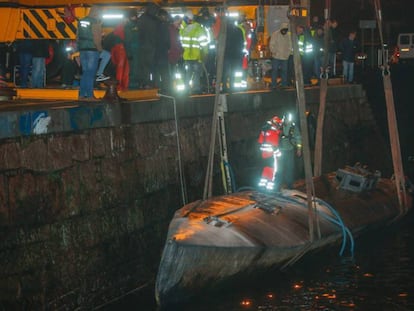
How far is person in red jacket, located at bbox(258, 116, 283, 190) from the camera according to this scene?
58.0ft

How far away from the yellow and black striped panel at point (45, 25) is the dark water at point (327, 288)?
7505mm

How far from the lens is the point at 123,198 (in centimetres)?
1388

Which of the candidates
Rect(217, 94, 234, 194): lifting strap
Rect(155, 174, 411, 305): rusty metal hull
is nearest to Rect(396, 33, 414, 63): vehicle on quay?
Rect(217, 94, 234, 194): lifting strap

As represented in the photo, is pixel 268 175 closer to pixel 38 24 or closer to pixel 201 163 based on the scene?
pixel 201 163

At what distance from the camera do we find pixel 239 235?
13.3 metres

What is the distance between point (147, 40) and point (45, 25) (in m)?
3.85

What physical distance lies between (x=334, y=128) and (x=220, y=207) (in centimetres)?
856

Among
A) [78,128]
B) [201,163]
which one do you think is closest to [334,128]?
[201,163]

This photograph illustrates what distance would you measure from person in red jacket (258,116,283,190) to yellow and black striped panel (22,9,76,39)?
4.91 m

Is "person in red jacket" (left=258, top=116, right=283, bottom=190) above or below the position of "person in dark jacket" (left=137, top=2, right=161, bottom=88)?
below

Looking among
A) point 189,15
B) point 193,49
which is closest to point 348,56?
point 189,15

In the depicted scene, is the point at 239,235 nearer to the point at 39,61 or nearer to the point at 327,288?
the point at 327,288

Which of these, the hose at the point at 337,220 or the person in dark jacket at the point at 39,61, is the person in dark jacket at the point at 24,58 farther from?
the hose at the point at 337,220

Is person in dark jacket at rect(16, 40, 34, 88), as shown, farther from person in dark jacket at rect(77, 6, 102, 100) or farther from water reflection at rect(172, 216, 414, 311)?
water reflection at rect(172, 216, 414, 311)
